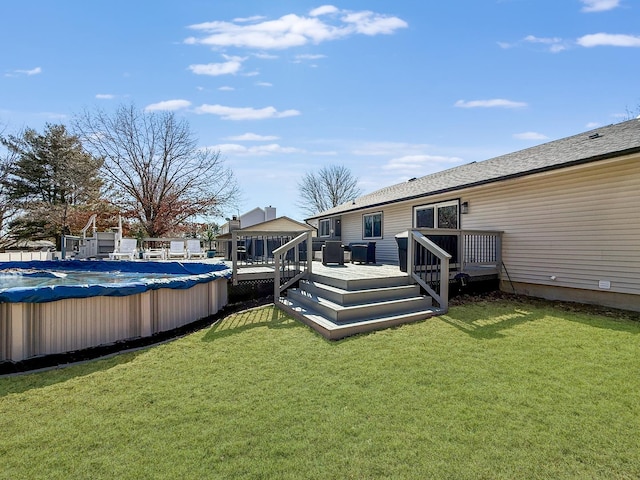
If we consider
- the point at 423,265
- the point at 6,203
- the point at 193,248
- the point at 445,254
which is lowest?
the point at 423,265

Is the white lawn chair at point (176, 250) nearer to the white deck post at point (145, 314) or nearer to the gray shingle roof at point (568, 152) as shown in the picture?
the white deck post at point (145, 314)

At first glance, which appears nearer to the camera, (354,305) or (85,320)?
(85,320)

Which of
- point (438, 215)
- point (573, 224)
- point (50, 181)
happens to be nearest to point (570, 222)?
point (573, 224)

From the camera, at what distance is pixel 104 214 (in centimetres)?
2348

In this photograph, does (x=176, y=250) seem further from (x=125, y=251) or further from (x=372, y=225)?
(x=372, y=225)

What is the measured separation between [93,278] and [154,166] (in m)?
15.8

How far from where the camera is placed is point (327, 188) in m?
34.0

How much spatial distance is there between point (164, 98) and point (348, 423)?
859 inches

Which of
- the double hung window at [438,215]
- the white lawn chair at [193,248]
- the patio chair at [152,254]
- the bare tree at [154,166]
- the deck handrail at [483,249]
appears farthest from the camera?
the bare tree at [154,166]

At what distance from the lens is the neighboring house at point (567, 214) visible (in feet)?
19.0

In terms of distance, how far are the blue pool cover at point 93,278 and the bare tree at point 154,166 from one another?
11.4 m

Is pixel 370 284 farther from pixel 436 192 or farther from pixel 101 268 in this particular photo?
pixel 101 268

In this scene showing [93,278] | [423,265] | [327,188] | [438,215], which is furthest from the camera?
[327,188]

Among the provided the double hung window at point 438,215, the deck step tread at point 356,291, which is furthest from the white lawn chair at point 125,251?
the double hung window at point 438,215
